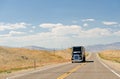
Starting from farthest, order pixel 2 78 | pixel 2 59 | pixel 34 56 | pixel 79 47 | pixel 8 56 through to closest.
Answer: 1. pixel 34 56
2. pixel 8 56
3. pixel 2 59
4. pixel 79 47
5. pixel 2 78

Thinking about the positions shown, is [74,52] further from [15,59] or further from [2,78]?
[2,78]

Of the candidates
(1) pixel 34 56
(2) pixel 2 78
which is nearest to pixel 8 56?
(1) pixel 34 56

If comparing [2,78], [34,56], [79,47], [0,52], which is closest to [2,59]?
[0,52]

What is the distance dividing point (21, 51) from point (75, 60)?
51.1 m

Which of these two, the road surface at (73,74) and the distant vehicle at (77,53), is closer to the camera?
the road surface at (73,74)

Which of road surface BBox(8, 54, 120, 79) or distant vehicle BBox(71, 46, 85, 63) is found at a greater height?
distant vehicle BBox(71, 46, 85, 63)

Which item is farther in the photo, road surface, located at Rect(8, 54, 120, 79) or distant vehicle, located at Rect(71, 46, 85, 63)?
distant vehicle, located at Rect(71, 46, 85, 63)

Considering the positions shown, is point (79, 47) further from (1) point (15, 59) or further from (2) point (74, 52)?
(1) point (15, 59)

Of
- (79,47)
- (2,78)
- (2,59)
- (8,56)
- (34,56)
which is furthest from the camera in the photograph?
(34,56)

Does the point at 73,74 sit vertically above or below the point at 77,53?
below

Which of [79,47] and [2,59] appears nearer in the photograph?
[79,47]

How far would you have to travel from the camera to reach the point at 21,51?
122938 mm

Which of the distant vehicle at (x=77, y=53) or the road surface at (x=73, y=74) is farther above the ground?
the distant vehicle at (x=77, y=53)

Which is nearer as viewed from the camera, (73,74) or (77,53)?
(73,74)
